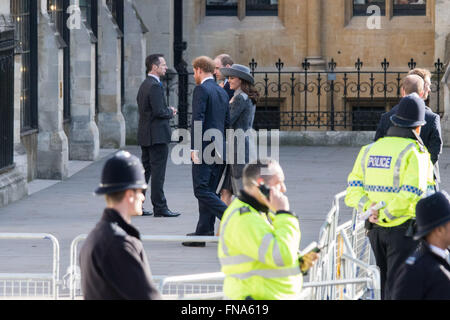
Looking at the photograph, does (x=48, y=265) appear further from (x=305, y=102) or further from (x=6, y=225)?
(x=305, y=102)

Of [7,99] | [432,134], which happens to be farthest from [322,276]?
[7,99]

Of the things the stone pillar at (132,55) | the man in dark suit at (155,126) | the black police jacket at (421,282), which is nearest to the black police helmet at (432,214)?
the black police jacket at (421,282)

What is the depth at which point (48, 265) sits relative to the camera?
11.8m

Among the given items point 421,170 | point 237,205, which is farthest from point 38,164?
point 237,205

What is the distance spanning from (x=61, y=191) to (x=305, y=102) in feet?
24.3

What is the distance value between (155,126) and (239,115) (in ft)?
5.91

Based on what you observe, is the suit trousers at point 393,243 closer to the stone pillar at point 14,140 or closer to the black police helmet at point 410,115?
the black police helmet at point 410,115

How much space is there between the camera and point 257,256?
252 inches

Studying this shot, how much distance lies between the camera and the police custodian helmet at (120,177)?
5980 mm

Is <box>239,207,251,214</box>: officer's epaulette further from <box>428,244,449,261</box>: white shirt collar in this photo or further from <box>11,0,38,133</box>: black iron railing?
<box>11,0,38,133</box>: black iron railing

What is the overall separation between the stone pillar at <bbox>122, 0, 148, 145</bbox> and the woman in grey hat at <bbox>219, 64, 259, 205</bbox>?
10.1 metres

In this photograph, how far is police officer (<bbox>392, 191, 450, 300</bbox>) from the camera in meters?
5.98

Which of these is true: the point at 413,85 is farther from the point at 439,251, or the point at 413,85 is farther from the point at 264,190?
the point at 439,251

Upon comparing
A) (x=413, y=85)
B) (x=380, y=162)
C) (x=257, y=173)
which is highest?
(x=413, y=85)
